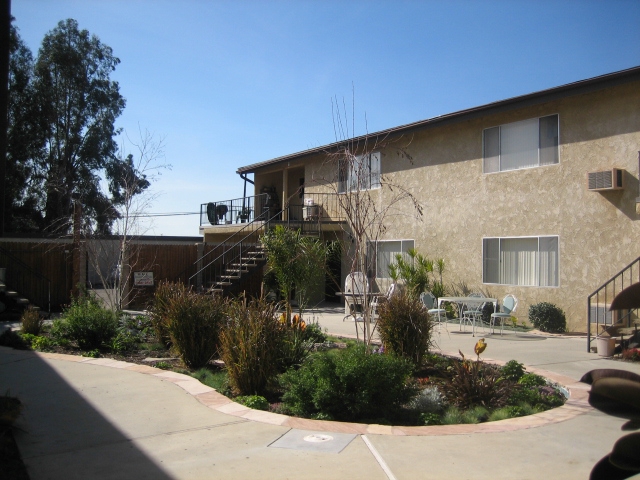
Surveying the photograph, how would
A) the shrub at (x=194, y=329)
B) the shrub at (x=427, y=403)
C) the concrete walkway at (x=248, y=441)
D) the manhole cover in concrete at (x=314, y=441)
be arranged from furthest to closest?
the shrub at (x=194, y=329)
the shrub at (x=427, y=403)
the manhole cover in concrete at (x=314, y=441)
the concrete walkway at (x=248, y=441)

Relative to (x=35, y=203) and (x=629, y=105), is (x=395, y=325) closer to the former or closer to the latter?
(x=629, y=105)

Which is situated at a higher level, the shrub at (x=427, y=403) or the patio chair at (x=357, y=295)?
the patio chair at (x=357, y=295)

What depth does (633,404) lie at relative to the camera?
5.10 feet

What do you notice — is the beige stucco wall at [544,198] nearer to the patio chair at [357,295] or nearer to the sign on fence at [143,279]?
the patio chair at [357,295]

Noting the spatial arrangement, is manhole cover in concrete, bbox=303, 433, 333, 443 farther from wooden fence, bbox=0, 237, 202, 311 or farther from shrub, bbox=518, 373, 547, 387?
wooden fence, bbox=0, 237, 202, 311

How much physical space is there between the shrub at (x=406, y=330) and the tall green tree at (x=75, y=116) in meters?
25.5

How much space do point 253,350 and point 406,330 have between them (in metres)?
2.38

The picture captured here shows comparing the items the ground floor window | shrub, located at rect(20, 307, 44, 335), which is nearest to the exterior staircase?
the ground floor window

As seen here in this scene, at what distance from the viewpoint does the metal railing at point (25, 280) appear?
1827 cm

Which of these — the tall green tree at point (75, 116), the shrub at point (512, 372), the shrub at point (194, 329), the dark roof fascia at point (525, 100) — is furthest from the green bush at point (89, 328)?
the tall green tree at point (75, 116)

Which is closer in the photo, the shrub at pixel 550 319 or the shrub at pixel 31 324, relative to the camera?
the shrub at pixel 31 324

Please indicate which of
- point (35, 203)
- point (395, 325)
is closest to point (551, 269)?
point (395, 325)

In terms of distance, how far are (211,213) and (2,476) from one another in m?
22.0

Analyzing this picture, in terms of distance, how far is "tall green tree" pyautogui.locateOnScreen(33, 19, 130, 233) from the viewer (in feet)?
104
